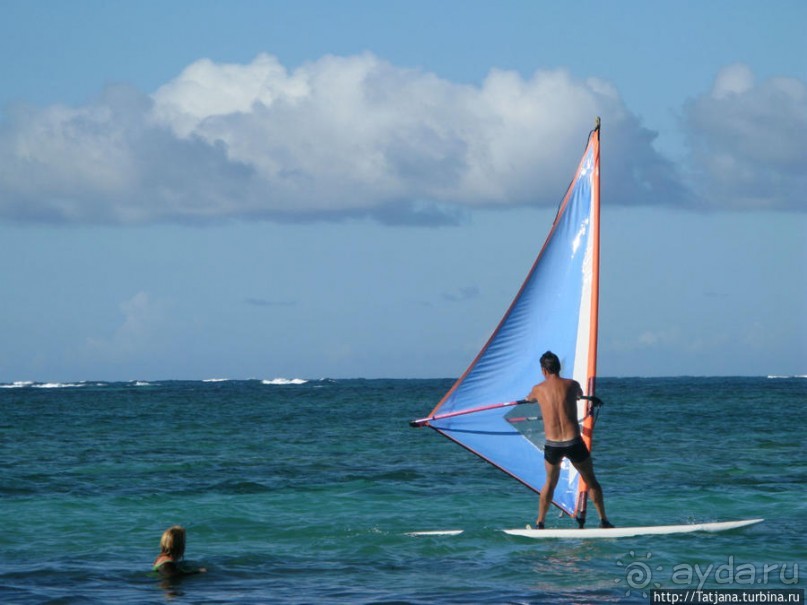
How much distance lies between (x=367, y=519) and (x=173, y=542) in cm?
667

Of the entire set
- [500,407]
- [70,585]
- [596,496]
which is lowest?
[70,585]

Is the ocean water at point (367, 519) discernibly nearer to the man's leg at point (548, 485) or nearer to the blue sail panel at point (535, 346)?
the man's leg at point (548, 485)

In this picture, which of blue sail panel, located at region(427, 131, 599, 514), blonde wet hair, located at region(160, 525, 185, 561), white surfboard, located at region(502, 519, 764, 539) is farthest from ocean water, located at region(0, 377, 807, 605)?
blue sail panel, located at region(427, 131, 599, 514)

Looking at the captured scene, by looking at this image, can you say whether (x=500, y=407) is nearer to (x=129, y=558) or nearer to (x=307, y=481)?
(x=129, y=558)

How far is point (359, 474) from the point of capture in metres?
29.3

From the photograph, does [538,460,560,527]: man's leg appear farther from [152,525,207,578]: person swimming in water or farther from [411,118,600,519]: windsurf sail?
[152,525,207,578]: person swimming in water

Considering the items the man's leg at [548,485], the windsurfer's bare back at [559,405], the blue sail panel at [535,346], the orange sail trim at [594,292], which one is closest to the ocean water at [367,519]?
the man's leg at [548,485]

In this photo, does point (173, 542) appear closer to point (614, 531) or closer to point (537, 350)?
point (537, 350)

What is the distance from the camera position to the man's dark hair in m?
15.9

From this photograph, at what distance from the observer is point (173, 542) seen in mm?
14977

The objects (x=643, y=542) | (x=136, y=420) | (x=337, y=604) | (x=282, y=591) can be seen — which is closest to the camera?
(x=337, y=604)

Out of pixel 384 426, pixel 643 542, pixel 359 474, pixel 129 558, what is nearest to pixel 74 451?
pixel 359 474

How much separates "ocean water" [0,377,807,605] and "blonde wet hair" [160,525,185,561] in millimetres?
449

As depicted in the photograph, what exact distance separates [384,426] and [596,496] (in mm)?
36848
